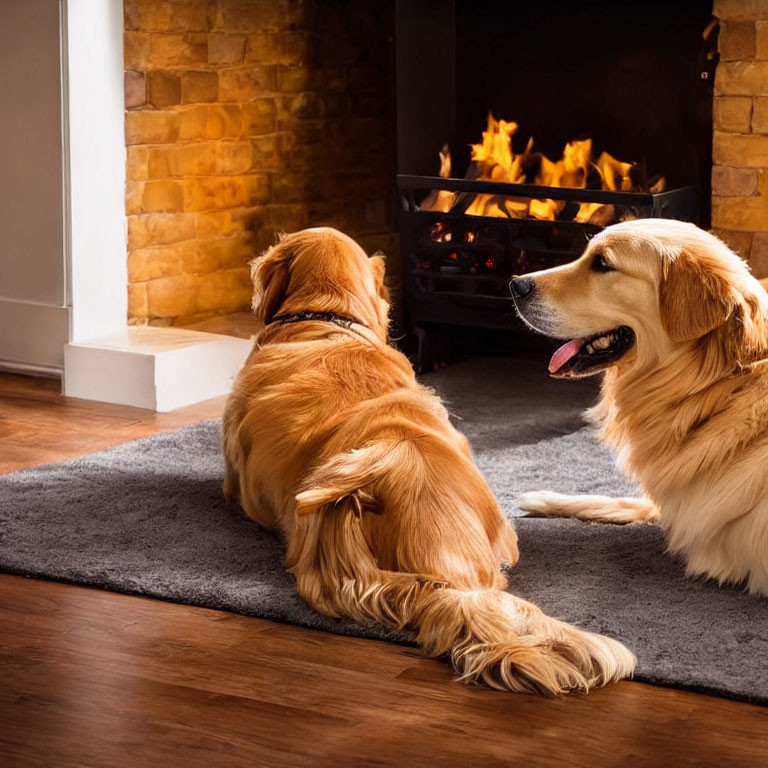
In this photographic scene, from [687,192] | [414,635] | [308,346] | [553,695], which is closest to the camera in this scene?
[553,695]

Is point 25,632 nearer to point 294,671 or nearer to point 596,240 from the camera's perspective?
point 294,671

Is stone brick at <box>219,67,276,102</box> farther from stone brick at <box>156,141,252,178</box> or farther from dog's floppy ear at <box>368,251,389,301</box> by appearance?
dog's floppy ear at <box>368,251,389,301</box>

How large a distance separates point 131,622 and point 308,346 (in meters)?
0.72

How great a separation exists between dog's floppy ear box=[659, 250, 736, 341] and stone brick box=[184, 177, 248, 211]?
2.37 metres

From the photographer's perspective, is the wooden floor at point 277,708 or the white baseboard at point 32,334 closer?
the wooden floor at point 277,708

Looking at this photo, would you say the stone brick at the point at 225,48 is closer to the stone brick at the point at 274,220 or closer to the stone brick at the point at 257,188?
the stone brick at the point at 257,188

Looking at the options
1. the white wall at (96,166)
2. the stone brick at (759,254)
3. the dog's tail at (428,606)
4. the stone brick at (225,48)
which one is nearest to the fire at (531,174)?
the stone brick at (759,254)

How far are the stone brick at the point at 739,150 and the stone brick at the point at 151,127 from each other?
1711mm

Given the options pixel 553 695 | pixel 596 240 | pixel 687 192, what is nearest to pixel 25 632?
pixel 553 695

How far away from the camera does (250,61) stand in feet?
15.2

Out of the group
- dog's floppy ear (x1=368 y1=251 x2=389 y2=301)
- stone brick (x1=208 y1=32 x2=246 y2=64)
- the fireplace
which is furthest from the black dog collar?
stone brick (x1=208 y1=32 x2=246 y2=64)

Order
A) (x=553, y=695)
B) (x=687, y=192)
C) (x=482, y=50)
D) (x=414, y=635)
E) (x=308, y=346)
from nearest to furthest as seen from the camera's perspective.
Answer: (x=553, y=695), (x=414, y=635), (x=308, y=346), (x=687, y=192), (x=482, y=50)

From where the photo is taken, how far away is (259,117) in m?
4.71

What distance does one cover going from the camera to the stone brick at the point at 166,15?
13.9ft
